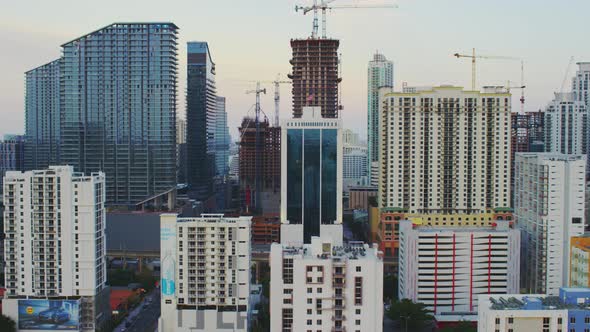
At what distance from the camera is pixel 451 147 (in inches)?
1642

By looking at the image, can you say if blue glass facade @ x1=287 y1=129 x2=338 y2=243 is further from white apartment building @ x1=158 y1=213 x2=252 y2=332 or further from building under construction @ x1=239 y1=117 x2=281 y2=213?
building under construction @ x1=239 y1=117 x2=281 y2=213

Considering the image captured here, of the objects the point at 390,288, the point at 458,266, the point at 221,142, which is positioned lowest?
the point at 390,288

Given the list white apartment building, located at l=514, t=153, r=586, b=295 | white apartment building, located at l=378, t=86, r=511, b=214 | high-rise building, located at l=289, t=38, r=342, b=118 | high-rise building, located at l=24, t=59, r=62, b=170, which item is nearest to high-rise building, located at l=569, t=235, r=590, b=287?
white apartment building, located at l=514, t=153, r=586, b=295

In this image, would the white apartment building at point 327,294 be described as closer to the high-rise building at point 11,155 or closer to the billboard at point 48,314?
the billboard at point 48,314

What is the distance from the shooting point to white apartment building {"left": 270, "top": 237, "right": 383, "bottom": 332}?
1798cm

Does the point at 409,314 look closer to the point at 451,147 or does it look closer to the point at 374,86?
the point at 451,147

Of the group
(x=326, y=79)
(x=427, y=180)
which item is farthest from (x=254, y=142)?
(x=427, y=180)

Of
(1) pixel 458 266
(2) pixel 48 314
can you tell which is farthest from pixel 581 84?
(2) pixel 48 314

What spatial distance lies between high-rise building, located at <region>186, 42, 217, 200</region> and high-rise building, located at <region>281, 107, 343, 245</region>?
2284 cm

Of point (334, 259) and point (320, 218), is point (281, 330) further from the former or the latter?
point (320, 218)

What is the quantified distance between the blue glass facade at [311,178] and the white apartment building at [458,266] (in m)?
8.32

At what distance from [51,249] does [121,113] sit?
19132 mm

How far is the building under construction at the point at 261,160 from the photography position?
192ft

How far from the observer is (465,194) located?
41.8 m
